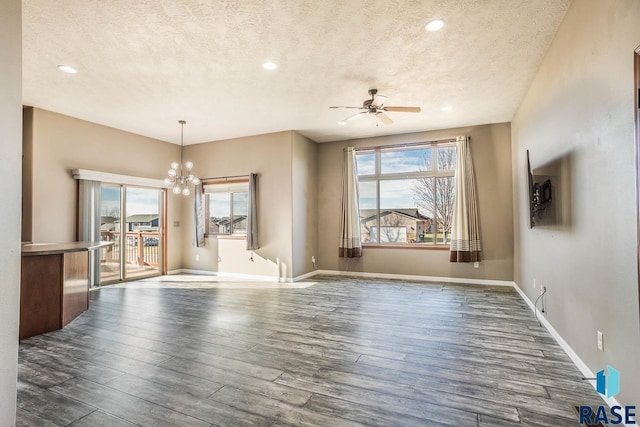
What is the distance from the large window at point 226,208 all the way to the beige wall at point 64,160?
1.54 meters

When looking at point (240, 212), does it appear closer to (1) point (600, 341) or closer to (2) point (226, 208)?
(2) point (226, 208)

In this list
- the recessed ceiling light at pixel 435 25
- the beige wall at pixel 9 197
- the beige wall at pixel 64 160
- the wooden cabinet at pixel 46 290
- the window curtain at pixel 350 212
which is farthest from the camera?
the window curtain at pixel 350 212

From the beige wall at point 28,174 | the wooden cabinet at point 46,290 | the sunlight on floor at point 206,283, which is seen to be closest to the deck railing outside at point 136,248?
the sunlight on floor at point 206,283

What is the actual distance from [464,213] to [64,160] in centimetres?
715

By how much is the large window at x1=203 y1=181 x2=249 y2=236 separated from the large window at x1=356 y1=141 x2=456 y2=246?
8.60ft

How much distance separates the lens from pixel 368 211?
23.0 feet

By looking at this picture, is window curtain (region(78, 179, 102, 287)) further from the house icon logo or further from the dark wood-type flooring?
the house icon logo

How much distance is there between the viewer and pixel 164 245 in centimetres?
712

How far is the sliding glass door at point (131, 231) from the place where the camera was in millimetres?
6164

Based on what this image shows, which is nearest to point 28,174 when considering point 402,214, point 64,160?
point 64,160

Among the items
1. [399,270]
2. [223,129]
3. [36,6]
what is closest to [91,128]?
[223,129]

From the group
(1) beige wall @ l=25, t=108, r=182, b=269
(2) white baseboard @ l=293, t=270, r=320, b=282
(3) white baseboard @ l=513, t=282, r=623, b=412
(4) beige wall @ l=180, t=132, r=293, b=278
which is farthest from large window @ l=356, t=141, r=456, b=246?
(1) beige wall @ l=25, t=108, r=182, b=269
